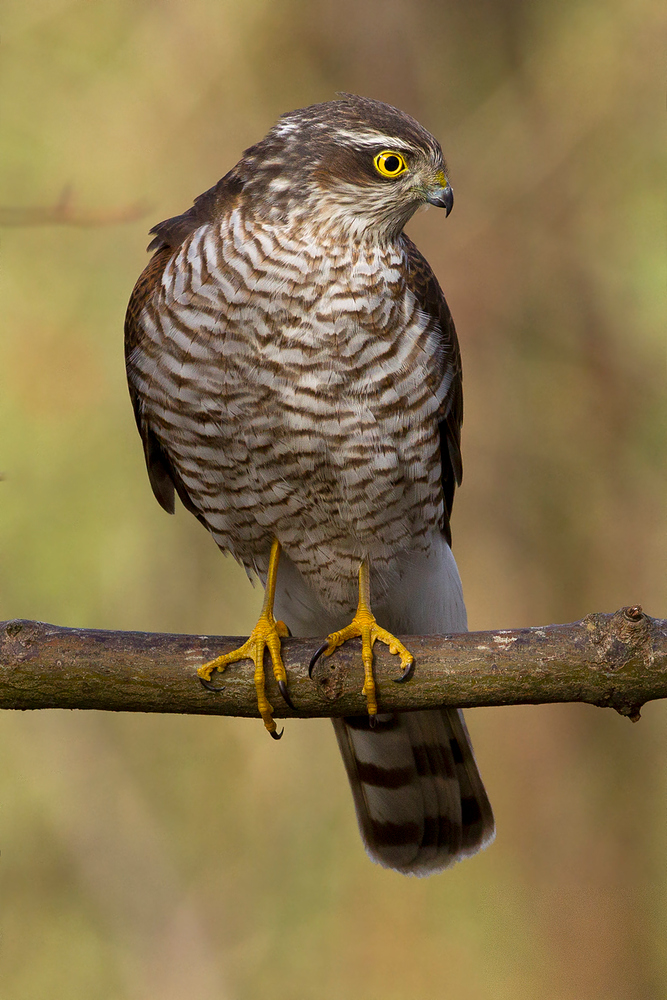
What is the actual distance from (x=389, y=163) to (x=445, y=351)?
0.57 metres

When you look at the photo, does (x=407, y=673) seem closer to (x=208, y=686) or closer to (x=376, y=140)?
(x=208, y=686)

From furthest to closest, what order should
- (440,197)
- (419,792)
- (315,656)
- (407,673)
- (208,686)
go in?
1. (419,792)
2. (440,197)
3. (315,656)
4. (208,686)
5. (407,673)

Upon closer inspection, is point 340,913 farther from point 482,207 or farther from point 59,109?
point 59,109

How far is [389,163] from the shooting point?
3.13 meters

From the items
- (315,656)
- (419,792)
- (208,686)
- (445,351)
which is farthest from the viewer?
(419,792)

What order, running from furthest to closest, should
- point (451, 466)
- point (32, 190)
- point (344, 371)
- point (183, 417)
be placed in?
point (32, 190), point (451, 466), point (183, 417), point (344, 371)

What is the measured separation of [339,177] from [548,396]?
274 centimetres

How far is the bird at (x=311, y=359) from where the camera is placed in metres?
2.99

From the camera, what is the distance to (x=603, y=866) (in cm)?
558

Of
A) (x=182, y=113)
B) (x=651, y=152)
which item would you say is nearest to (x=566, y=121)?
(x=651, y=152)

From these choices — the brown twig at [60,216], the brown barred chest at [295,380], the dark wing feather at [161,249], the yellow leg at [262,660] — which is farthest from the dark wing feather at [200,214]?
the yellow leg at [262,660]

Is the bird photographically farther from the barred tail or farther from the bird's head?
the barred tail

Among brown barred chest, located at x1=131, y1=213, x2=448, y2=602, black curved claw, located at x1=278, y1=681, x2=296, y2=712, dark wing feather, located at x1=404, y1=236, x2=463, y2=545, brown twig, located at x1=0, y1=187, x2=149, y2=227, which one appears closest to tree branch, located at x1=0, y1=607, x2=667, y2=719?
black curved claw, located at x1=278, y1=681, x2=296, y2=712

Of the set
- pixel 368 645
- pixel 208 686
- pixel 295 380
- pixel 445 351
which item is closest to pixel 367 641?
pixel 368 645
